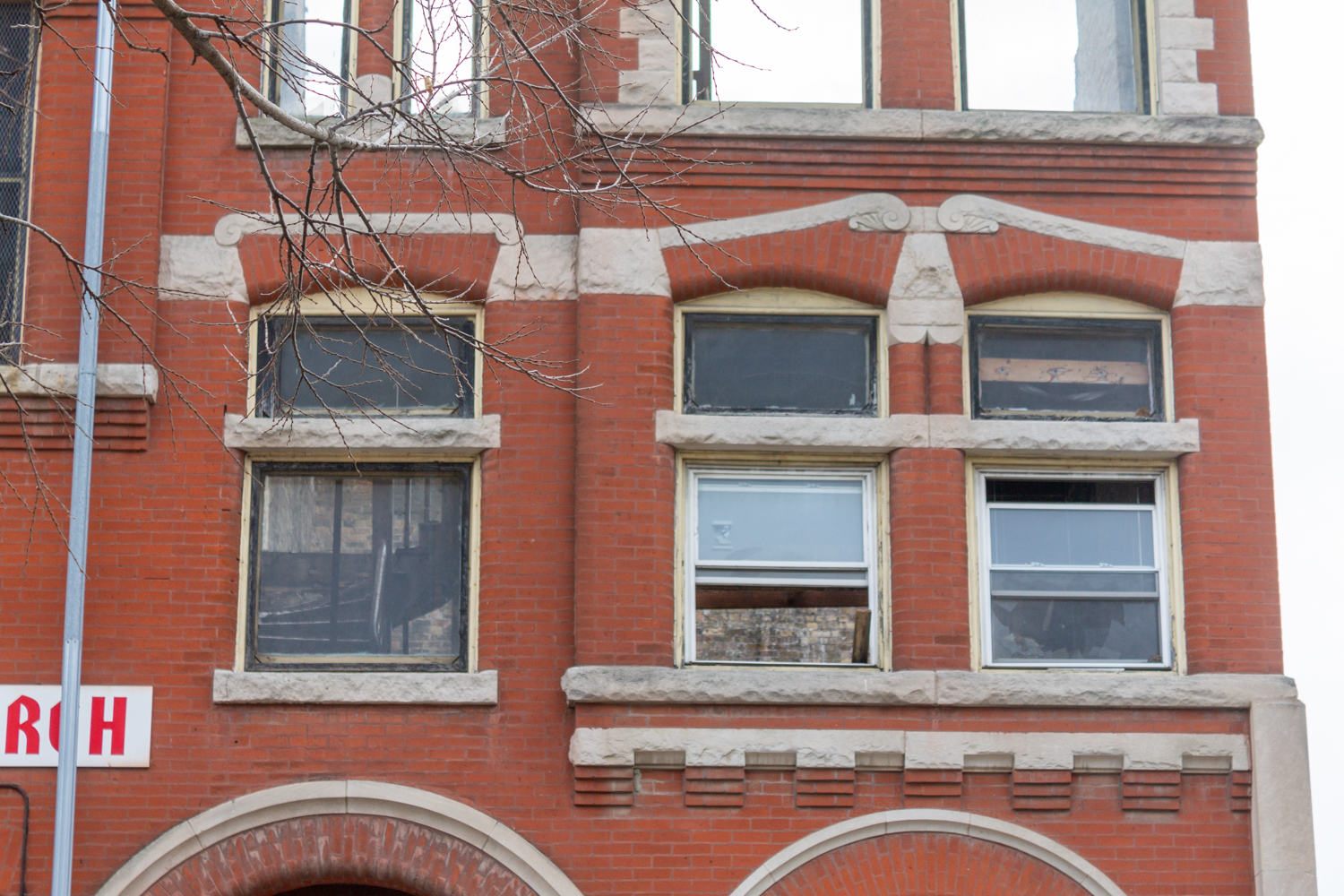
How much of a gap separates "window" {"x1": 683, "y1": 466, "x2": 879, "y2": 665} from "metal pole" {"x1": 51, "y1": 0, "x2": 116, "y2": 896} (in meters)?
3.59

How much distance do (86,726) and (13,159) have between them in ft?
12.3

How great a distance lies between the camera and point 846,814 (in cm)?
898

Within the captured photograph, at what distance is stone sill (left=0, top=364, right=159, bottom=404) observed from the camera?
9266mm

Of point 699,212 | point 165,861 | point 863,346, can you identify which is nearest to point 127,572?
point 165,861

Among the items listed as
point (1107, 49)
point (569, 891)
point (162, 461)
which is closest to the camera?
point (569, 891)

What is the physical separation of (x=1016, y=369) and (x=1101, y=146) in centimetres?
156

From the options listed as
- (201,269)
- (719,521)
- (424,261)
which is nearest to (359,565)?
(424,261)

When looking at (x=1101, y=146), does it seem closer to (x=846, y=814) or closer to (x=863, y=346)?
(x=863, y=346)

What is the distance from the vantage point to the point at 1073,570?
958cm

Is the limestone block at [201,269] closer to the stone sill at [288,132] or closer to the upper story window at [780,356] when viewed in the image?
the stone sill at [288,132]

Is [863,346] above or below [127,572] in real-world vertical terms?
above

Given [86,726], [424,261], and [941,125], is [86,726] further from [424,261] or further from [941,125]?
[941,125]

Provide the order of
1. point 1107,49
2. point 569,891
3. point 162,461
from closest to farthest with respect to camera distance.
Answer: point 569,891 → point 162,461 → point 1107,49

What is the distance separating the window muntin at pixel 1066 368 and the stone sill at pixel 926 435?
24 cm
